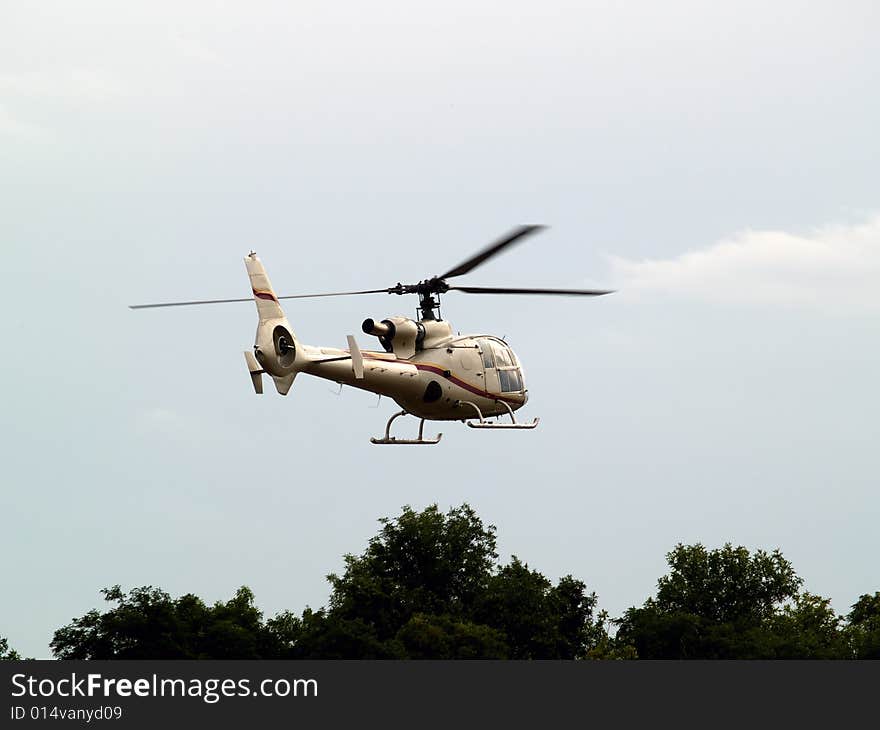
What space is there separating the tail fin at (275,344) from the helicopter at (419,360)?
3 cm

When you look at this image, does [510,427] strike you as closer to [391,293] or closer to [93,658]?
[391,293]

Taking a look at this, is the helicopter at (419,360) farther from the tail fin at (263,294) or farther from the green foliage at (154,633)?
the green foliage at (154,633)

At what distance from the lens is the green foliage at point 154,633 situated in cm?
8838

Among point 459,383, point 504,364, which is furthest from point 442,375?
point 504,364

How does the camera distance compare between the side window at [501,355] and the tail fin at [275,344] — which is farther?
the side window at [501,355]

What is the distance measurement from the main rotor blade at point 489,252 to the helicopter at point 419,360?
0.03 m

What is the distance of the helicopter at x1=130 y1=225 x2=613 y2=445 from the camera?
52000mm


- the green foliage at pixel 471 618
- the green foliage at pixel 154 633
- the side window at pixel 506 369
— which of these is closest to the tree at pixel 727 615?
the green foliage at pixel 471 618

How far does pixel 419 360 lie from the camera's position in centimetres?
5553

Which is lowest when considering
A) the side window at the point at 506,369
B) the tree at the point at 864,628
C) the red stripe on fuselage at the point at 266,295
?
the tree at the point at 864,628

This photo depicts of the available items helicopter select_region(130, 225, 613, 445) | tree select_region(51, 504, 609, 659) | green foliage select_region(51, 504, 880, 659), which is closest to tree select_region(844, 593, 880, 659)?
green foliage select_region(51, 504, 880, 659)

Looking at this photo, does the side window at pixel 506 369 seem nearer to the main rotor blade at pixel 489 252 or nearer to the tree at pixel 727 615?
the main rotor blade at pixel 489 252

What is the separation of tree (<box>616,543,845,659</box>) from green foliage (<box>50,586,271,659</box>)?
23.1 meters

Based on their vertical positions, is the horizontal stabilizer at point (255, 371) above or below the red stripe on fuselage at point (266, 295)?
below
